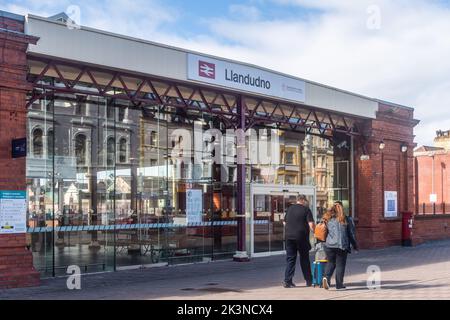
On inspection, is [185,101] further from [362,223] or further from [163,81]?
[362,223]

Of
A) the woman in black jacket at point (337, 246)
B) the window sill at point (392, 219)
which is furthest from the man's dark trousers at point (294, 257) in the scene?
the window sill at point (392, 219)

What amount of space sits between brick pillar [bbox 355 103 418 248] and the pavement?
442 cm

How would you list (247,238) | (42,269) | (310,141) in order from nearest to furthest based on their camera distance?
(42,269)
(247,238)
(310,141)

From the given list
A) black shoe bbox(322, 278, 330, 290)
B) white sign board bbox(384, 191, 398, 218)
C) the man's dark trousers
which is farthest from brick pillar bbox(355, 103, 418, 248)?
black shoe bbox(322, 278, 330, 290)

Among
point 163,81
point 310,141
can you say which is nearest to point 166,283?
point 163,81

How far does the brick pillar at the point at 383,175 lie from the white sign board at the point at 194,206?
7.07 metres

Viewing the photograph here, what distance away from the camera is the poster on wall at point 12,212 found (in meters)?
11.8

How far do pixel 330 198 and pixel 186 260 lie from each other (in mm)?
7261

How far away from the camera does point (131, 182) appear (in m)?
15.7

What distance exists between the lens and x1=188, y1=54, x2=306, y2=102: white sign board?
15422 millimetres

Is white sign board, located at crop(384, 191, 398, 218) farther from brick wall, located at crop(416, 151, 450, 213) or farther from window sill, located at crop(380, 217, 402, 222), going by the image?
brick wall, located at crop(416, 151, 450, 213)

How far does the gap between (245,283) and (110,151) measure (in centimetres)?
525

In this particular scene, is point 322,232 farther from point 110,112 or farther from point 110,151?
point 110,112

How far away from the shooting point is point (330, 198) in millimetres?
21812
